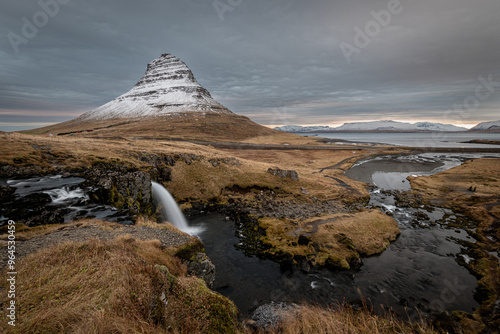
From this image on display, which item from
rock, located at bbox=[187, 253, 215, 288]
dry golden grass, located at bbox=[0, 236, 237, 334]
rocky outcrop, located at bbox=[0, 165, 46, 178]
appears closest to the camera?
dry golden grass, located at bbox=[0, 236, 237, 334]

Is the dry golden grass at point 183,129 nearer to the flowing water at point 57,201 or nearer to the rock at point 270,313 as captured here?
the flowing water at point 57,201

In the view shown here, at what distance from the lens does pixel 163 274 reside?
814 cm

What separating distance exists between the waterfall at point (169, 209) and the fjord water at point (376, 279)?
3.29 meters

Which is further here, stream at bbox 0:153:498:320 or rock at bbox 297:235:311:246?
rock at bbox 297:235:311:246

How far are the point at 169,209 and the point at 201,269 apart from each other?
15.9 metres

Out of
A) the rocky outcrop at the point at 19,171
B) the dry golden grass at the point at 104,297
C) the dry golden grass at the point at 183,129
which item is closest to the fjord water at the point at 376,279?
the dry golden grass at the point at 104,297

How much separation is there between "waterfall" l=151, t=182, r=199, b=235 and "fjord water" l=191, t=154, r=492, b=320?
3.29 meters

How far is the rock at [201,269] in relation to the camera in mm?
12696

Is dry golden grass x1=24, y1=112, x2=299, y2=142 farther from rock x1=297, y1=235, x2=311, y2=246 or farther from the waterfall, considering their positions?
rock x1=297, y1=235, x2=311, y2=246

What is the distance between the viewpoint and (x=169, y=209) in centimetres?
2684

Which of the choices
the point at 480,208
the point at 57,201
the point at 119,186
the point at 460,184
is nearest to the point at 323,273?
the point at 119,186

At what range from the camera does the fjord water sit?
46.9 ft

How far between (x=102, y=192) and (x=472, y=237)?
41315mm

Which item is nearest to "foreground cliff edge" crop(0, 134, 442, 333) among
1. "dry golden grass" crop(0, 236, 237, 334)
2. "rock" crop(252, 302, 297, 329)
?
"dry golden grass" crop(0, 236, 237, 334)
